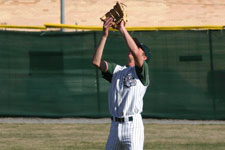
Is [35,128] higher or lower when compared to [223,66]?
lower

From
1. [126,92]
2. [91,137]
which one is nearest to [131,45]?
[126,92]

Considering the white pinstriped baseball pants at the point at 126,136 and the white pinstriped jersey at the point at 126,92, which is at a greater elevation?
the white pinstriped jersey at the point at 126,92

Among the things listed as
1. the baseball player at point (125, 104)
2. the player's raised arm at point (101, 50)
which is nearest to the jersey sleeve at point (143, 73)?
the baseball player at point (125, 104)

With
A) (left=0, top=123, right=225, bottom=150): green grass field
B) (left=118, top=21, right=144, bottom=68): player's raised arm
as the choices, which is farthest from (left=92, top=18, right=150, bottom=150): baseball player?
(left=0, top=123, right=225, bottom=150): green grass field

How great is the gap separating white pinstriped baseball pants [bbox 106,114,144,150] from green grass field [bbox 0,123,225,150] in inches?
154

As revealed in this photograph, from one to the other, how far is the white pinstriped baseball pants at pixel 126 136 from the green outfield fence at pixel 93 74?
7821mm

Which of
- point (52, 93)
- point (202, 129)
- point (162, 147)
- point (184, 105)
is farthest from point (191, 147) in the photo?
point (52, 93)

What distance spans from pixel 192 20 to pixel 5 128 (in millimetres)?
16740

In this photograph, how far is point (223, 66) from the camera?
44.5 ft

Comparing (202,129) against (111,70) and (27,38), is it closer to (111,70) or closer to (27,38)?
(27,38)

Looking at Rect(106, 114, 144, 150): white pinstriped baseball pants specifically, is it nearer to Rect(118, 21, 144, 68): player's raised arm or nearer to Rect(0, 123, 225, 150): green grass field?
Rect(118, 21, 144, 68): player's raised arm

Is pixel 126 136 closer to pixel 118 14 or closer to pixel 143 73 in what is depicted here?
pixel 143 73

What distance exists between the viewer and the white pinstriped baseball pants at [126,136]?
5.92 m

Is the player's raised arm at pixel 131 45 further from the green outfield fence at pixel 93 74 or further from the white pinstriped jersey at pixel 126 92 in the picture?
the green outfield fence at pixel 93 74
